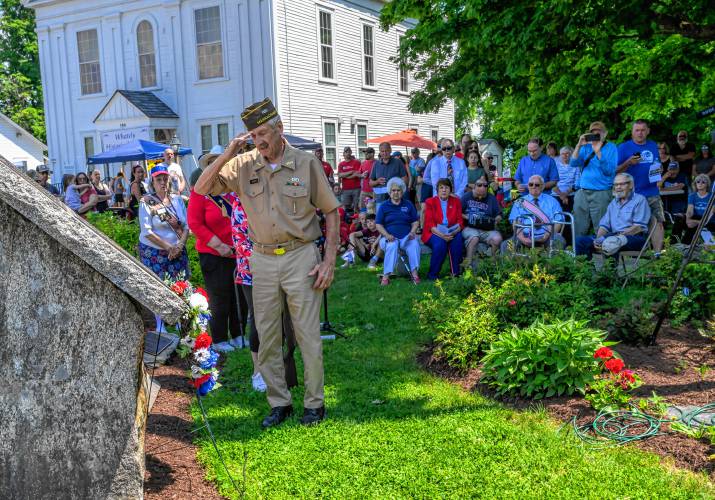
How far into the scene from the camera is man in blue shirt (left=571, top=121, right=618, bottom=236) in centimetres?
966

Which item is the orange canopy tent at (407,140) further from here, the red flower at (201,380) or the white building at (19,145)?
the white building at (19,145)

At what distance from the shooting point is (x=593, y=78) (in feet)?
43.6

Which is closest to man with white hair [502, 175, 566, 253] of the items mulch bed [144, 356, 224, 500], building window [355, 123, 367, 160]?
mulch bed [144, 356, 224, 500]

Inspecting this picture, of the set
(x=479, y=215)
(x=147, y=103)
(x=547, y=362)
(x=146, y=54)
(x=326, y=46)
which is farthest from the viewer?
(x=326, y=46)

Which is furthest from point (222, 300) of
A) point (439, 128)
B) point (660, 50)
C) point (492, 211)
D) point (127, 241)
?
point (439, 128)

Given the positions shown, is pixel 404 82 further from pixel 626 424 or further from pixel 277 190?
pixel 626 424

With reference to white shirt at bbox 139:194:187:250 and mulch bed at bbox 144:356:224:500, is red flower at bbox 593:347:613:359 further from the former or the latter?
white shirt at bbox 139:194:187:250

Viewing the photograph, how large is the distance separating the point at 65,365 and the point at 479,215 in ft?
27.3

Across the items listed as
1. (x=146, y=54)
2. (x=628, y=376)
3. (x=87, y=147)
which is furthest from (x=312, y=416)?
(x=87, y=147)

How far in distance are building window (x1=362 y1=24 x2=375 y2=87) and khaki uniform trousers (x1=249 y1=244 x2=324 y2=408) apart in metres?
21.7

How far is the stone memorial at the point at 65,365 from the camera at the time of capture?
3.21 m

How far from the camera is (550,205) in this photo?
966 cm

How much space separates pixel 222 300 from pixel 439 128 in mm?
25879

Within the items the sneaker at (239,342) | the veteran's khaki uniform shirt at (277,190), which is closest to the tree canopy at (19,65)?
the sneaker at (239,342)
